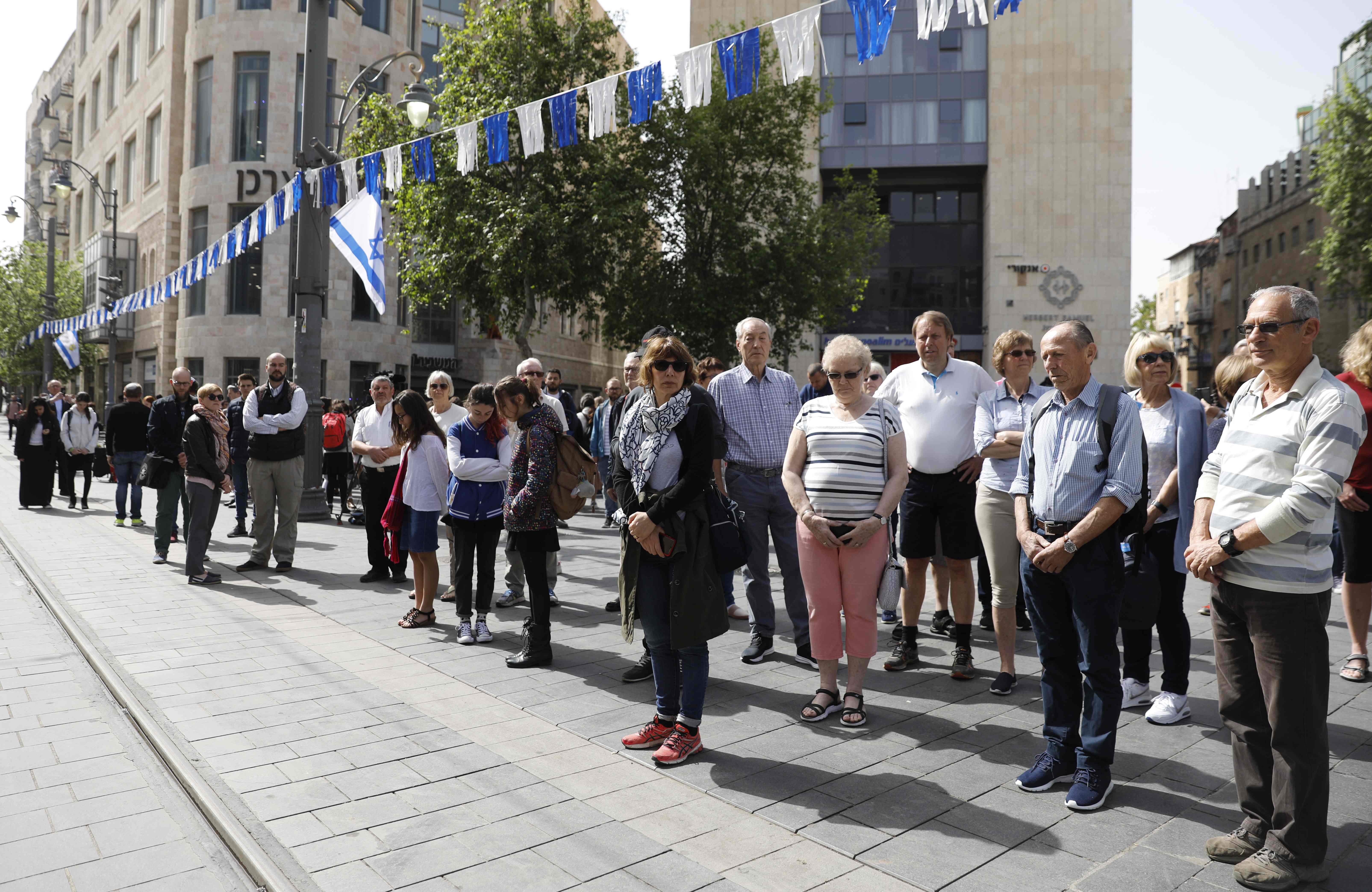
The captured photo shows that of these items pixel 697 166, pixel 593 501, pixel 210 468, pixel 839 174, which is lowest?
pixel 593 501

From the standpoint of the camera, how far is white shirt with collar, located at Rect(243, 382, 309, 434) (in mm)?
9398

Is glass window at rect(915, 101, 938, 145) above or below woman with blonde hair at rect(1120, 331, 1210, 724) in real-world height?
above

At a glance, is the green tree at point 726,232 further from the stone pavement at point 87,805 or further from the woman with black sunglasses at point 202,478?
the stone pavement at point 87,805

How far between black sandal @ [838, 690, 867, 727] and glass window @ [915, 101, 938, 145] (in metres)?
37.5

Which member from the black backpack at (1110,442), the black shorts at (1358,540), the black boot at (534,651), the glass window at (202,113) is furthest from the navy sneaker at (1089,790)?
the glass window at (202,113)

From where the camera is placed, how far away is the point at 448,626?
7164 mm

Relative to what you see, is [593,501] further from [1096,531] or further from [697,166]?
[1096,531]

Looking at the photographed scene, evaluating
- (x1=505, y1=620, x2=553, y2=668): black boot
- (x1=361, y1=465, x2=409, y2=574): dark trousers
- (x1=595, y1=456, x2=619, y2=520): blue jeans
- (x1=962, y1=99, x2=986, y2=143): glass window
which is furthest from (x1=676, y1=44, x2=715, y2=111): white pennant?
(x1=962, y1=99, x2=986, y2=143): glass window

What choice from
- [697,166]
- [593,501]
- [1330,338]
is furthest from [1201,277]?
[593,501]

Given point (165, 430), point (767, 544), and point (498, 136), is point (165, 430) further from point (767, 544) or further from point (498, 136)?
point (767, 544)

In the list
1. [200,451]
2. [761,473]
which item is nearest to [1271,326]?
[761,473]

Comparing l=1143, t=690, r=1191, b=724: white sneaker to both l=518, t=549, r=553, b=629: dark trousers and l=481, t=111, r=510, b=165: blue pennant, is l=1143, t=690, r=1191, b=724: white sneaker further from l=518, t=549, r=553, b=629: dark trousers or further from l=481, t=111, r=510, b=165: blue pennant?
l=481, t=111, r=510, b=165: blue pennant

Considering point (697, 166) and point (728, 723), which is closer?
point (728, 723)

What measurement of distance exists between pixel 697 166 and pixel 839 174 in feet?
65.2
